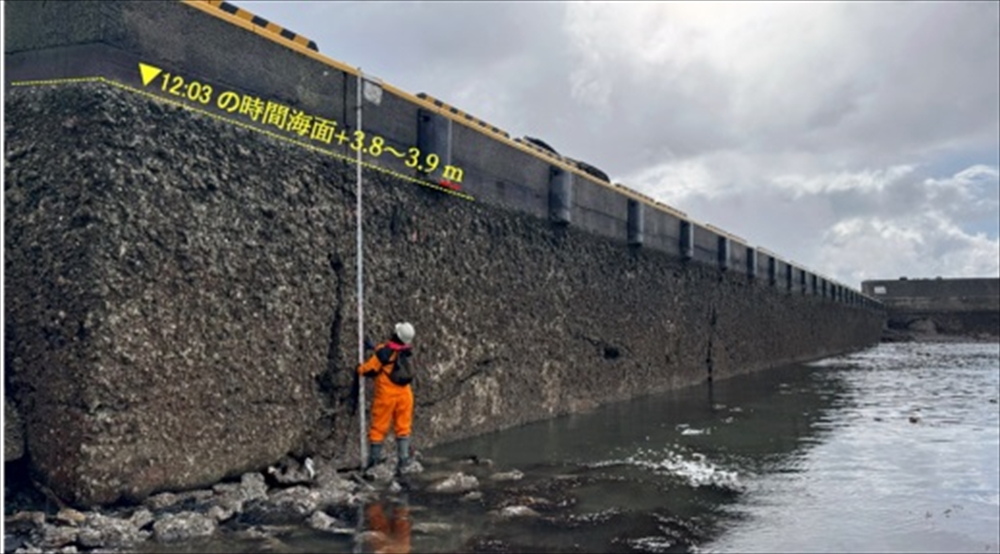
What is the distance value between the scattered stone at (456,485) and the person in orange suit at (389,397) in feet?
1.93

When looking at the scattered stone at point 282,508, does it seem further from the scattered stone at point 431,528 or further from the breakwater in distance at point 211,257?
the scattered stone at point 431,528

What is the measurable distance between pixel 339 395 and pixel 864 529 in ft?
12.3

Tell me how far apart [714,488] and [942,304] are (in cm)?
4113

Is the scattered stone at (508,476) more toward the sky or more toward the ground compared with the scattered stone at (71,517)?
more toward the ground

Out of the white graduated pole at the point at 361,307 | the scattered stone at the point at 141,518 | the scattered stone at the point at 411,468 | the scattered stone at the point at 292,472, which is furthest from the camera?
the white graduated pole at the point at 361,307

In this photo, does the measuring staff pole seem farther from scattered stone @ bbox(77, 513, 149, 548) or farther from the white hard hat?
scattered stone @ bbox(77, 513, 149, 548)

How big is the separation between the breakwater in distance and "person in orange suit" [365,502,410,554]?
106 cm

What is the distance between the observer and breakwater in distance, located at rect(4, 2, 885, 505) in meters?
4.65

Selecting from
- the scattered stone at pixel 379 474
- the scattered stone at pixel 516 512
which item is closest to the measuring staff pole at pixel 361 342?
the scattered stone at pixel 379 474

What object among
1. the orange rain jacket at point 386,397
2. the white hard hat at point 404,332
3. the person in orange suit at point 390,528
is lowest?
the person in orange suit at point 390,528

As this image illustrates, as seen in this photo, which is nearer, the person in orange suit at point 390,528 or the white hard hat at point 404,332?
the person in orange suit at point 390,528

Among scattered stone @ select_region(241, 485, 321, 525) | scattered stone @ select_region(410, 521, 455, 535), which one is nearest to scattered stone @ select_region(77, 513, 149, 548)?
scattered stone @ select_region(241, 485, 321, 525)

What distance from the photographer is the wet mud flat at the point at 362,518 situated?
4.29 m

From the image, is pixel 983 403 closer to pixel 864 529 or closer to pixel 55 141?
pixel 864 529
